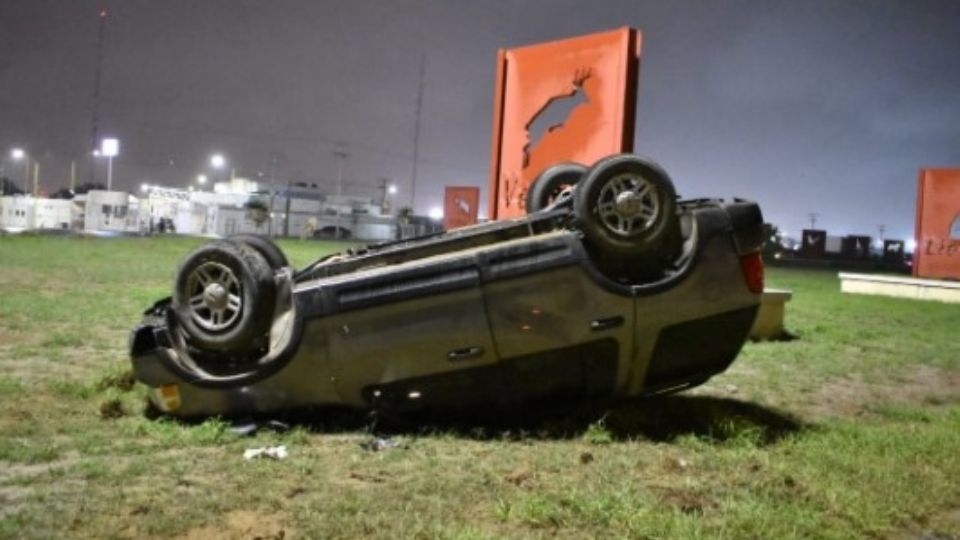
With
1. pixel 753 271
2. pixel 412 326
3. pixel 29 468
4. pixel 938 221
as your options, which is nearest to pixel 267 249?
pixel 412 326

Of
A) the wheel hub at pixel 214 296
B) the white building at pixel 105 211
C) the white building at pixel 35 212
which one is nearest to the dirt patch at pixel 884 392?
the wheel hub at pixel 214 296

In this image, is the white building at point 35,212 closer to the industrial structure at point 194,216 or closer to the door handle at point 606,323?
the industrial structure at point 194,216

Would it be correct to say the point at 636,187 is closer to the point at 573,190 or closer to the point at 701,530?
the point at 573,190

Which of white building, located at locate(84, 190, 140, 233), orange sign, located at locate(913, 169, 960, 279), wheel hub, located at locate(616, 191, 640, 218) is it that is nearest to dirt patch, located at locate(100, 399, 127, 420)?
wheel hub, located at locate(616, 191, 640, 218)

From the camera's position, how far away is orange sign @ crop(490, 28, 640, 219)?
7.77 metres

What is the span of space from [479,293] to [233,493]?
5.39 feet

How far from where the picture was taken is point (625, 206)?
4.60 meters

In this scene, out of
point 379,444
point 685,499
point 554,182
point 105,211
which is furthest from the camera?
point 105,211

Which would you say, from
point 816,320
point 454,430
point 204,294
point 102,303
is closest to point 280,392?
point 204,294

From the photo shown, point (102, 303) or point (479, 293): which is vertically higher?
point (479, 293)

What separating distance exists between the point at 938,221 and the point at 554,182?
661 inches

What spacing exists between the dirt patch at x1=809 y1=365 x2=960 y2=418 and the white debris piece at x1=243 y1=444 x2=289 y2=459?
378 centimetres

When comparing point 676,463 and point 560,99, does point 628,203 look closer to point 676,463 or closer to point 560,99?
point 676,463

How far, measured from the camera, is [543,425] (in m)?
4.95
